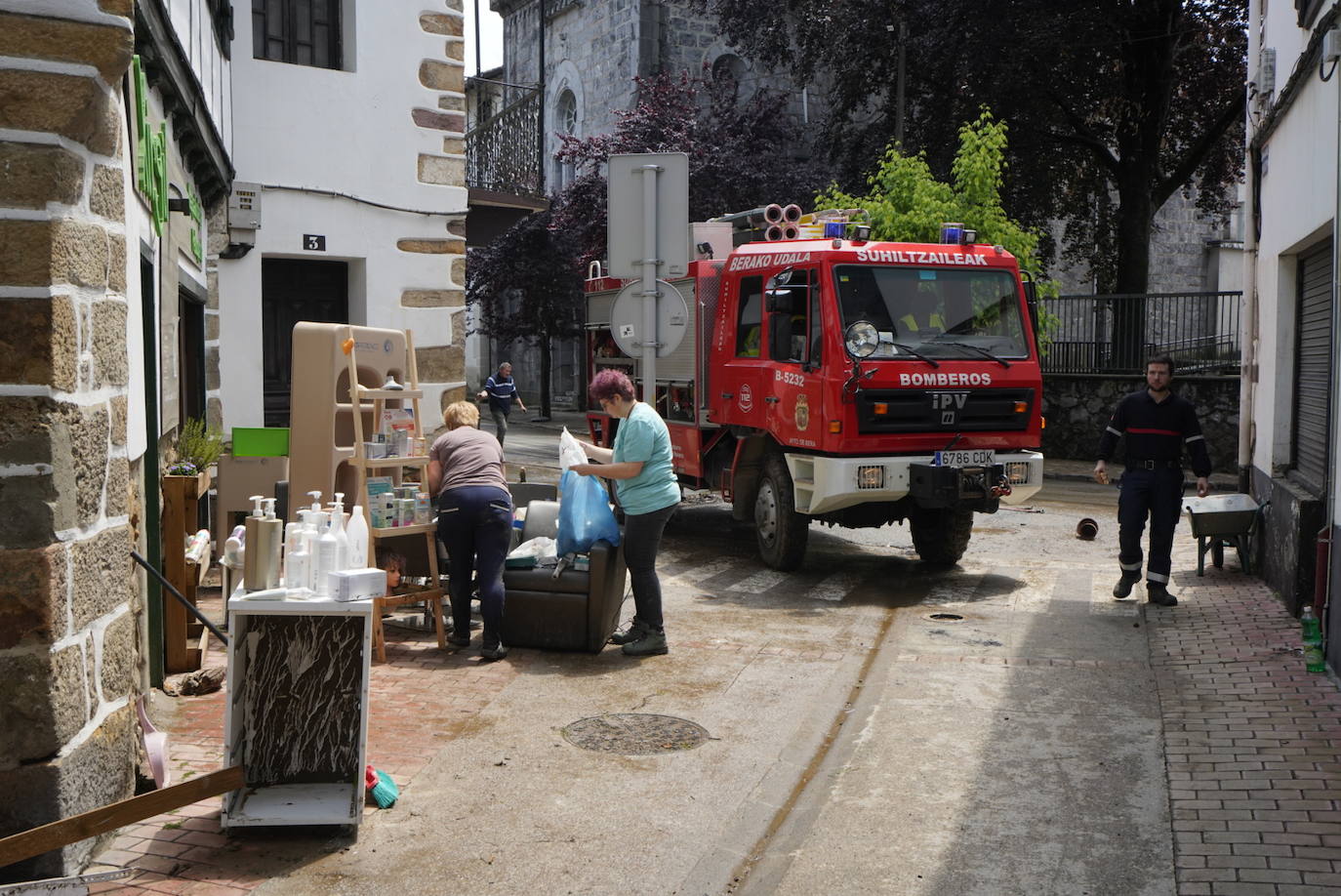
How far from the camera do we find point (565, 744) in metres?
6.09

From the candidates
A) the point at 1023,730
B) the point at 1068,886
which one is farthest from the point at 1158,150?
the point at 1068,886

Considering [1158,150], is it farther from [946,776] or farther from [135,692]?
[135,692]

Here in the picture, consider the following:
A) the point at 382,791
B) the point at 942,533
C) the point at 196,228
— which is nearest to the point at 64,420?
the point at 382,791

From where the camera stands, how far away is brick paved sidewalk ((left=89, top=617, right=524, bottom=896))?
14.8 ft

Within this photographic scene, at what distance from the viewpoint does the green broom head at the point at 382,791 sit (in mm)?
5180

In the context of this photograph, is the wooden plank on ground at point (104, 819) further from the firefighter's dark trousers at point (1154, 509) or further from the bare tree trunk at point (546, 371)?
the bare tree trunk at point (546, 371)

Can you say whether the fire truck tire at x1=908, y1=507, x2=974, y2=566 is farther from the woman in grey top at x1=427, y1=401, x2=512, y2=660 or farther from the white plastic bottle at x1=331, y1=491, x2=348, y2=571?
the white plastic bottle at x1=331, y1=491, x2=348, y2=571

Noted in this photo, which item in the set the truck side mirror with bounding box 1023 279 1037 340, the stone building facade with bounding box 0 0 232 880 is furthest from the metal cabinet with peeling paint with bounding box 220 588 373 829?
the truck side mirror with bounding box 1023 279 1037 340

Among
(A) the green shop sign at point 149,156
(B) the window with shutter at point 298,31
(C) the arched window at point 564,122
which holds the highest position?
(C) the arched window at point 564,122

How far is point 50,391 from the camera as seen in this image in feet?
13.8

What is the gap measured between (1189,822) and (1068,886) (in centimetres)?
85

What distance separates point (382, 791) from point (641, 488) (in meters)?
3.00

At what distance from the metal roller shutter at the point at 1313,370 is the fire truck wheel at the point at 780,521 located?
12.3ft

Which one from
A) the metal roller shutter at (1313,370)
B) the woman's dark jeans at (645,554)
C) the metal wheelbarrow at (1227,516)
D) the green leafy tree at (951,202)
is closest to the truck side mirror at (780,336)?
the woman's dark jeans at (645,554)
